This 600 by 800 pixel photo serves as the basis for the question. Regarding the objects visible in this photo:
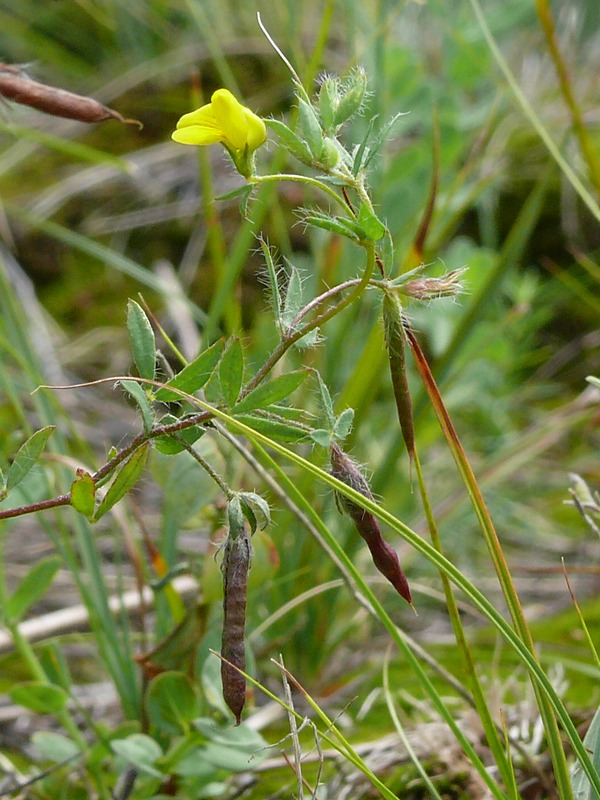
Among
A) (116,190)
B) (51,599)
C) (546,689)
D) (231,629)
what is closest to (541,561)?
(51,599)

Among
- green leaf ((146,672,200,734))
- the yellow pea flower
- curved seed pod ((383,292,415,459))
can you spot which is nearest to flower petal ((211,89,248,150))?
the yellow pea flower

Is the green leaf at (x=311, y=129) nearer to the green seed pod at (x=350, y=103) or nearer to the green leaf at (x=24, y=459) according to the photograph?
the green seed pod at (x=350, y=103)

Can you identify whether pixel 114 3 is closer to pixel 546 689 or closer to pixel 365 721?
pixel 365 721

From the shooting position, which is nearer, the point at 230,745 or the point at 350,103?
the point at 350,103

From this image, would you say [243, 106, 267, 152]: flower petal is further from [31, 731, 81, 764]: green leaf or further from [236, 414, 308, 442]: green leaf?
[31, 731, 81, 764]: green leaf

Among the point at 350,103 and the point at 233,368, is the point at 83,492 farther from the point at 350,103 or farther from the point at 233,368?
the point at 350,103

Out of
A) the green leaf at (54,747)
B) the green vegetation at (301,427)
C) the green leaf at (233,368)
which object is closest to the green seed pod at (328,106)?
the green vegetation at (301,427)

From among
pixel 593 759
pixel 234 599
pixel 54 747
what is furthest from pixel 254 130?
pixel 54 747
